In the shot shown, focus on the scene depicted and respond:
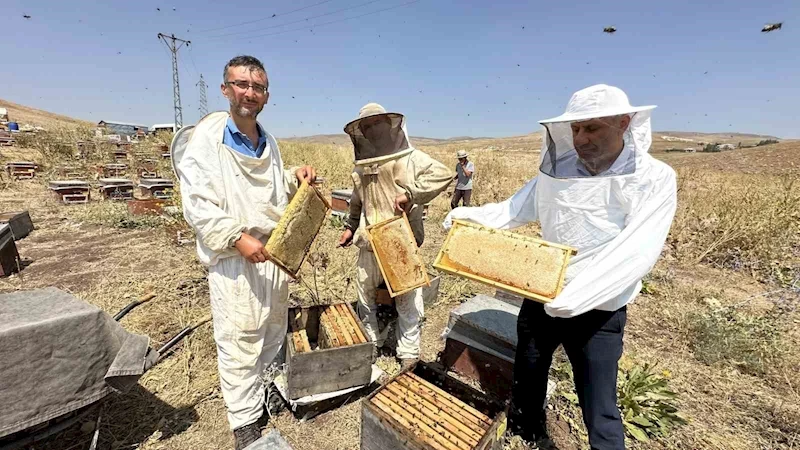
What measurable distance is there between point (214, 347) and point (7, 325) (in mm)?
2056

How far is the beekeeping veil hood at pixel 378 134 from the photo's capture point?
2.94 m

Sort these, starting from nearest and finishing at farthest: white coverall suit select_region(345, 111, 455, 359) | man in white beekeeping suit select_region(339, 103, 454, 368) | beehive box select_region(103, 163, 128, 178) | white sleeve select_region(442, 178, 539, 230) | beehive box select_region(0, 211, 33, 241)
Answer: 1. white sleeve select_region(442, 178, 539, 230)
2. man in white beekeeping suit select_region(339, 103, 454, 368)
3. white coverall suit select_region(345, 111, 455, 359)
4. beehive box select_region(0, 211, 33, 241)
5. beehive box select_region(103, 163, 128, 178)

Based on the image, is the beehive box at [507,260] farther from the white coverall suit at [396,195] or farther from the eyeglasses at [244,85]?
the eyeglasses at [244,85]

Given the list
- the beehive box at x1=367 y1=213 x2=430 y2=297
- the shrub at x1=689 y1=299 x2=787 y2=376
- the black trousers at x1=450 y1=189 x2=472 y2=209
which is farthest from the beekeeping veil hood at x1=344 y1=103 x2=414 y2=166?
the black trousers at x1=450 y1=189 x2=472 y2=209

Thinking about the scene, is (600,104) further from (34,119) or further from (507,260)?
(34,119)

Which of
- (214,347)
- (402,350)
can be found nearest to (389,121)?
(402,350)

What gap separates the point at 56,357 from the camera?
6.26 feet

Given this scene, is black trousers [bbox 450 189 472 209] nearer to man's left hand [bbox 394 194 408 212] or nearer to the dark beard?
man's left hand [bbox 394 194 408 212]

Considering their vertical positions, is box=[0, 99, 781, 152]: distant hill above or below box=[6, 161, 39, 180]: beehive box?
above

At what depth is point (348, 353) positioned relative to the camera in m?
2.83

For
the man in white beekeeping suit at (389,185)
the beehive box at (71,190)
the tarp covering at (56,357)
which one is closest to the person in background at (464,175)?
the man in white beekeeping suit at (389,185)

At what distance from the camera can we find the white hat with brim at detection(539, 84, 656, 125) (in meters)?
1.76

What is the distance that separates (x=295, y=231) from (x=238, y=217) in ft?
1.33

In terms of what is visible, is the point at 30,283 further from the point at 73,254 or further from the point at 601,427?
the point at 601,427
